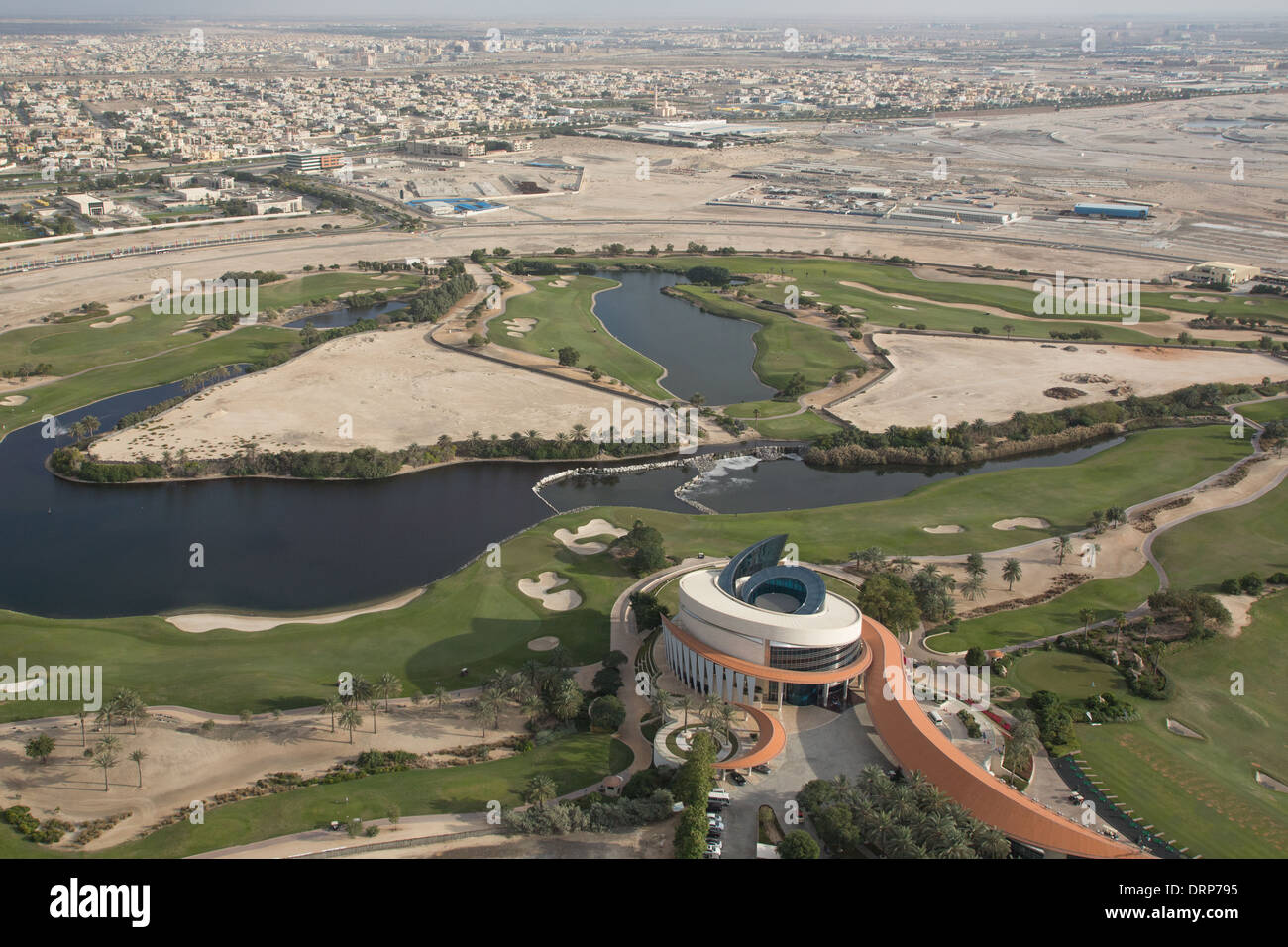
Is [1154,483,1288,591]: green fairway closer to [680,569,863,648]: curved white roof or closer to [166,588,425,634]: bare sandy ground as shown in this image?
[680,569,863,648]: curved white roof

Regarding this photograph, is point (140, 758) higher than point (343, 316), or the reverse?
point (343, 316)

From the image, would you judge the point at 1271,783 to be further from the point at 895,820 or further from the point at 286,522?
the point at 286,522

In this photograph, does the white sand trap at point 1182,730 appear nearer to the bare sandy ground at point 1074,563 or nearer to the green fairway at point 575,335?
the bare sandy ground at point 1074,563

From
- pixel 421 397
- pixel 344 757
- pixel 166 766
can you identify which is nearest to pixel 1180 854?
pixel 344 757
